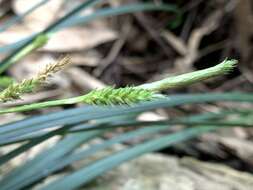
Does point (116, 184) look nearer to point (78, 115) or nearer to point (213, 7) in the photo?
point (78, 115)

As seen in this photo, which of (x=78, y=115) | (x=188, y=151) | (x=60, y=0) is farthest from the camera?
(x=60, y=0)

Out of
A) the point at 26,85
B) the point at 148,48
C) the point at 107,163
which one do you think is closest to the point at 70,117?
the point at 107,163

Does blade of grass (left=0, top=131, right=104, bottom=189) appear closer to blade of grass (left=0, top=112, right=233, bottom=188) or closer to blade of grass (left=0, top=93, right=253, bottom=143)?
blade of grass (left=0, top=112, right=233, bottom=188)

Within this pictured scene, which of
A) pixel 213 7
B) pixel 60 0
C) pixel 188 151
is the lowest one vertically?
pixel 188 151

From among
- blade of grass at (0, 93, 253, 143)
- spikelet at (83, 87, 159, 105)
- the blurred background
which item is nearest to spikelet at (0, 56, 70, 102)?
spikelet at (83, 87, 159, 105)

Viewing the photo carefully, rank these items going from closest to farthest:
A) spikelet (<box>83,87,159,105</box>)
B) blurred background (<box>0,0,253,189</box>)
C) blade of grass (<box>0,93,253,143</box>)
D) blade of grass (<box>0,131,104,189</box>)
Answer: spikelet (<box>83,87,159,105</box>), blade of grass (<box>0,93,253,143</box>), blade of grass (<box>0,131,104,189</box>), blurred background (<box>0,0,253,189</box>)

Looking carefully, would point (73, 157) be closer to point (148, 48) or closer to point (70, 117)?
point (70, 117)

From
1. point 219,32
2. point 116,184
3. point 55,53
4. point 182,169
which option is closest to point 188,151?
point 182,169

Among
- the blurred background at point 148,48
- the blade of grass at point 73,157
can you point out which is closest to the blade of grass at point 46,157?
the blade of grass at point 73,157
